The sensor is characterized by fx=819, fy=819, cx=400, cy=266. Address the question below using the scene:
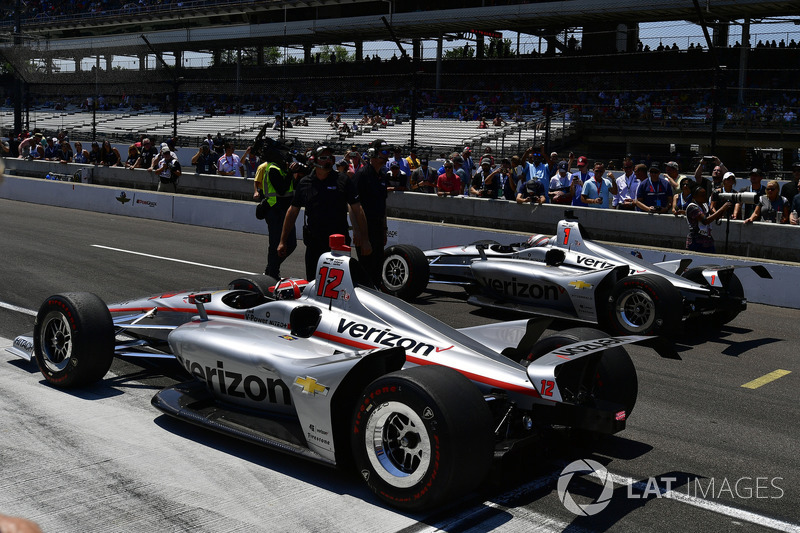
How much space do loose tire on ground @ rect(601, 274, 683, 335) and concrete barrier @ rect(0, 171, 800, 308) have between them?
3.51 ft

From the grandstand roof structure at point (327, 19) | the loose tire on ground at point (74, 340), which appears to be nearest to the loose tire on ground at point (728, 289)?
the loose tire on ground at point (74, 340)

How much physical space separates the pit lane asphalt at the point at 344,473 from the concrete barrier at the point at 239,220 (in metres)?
3.37

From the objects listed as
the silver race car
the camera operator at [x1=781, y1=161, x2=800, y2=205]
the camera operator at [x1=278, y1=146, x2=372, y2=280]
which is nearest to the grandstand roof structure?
the camera operator at [x1=781, y1=161, x2=800, y2=205]

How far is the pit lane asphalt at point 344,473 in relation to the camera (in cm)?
416

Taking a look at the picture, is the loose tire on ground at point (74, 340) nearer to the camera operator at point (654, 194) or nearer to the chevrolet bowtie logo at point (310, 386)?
the chevrolet bowtie logo at point (310, 386)

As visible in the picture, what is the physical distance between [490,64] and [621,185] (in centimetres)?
2460

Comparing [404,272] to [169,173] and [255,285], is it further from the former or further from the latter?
[169,173]

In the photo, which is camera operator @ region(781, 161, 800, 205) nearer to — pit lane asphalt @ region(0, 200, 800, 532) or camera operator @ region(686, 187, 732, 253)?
camera operator @ region(686, 187, 732, 253)

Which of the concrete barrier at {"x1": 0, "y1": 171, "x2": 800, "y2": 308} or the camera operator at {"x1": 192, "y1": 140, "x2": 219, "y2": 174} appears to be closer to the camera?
the concrete barrier at {"x1": 0, "y1": 171, "x2": 800, "y2": 308}

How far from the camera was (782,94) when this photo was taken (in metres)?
26.0

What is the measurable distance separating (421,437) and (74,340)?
9.85 ft

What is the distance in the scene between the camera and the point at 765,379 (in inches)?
284

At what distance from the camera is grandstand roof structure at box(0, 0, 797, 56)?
33.0 m

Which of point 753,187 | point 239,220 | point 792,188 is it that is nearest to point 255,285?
point 753,187
